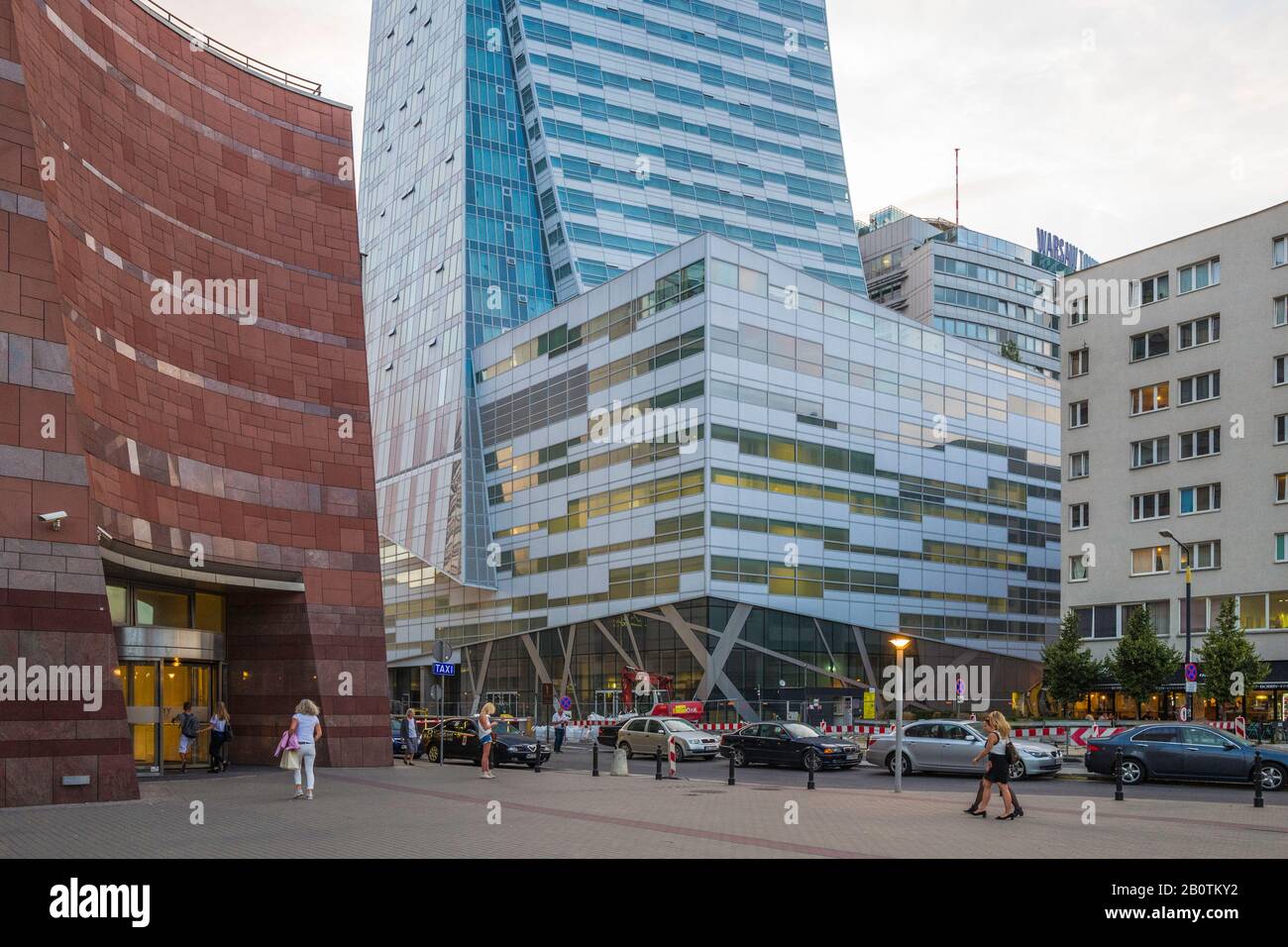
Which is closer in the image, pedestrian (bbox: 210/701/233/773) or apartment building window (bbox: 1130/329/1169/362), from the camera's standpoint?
pedestrian (bbox: 210/701/233/773)

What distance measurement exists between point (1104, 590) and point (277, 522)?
142 feet

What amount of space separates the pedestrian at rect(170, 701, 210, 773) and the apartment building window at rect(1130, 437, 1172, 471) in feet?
150

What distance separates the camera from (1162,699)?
183ft

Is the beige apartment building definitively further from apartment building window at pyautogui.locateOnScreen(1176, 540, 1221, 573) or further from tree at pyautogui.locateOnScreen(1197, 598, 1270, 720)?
tree at pyautogui.locateOnScreen(1197, 598, 1270, 720)

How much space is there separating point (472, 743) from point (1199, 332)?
40.1 metres

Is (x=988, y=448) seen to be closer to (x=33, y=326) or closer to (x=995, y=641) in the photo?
(x=995, y=641)

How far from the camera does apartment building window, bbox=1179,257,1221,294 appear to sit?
5553 centimetres

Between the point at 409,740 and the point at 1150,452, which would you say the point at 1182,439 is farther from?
the point at 409,740

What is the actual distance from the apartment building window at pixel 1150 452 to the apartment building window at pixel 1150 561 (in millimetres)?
4138

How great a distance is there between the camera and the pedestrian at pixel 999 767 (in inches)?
742

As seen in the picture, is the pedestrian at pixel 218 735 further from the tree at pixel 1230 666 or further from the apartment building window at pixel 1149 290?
the apartment building window at pixel 1149 290

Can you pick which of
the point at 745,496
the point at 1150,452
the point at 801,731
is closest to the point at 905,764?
the point at 801,731

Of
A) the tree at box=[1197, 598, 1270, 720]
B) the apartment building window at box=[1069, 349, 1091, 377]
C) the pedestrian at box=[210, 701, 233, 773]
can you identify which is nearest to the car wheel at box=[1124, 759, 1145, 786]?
the pedestrian at box=[210, 701, 233, 773]
